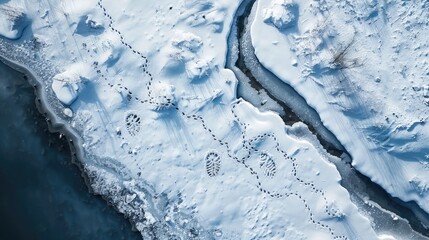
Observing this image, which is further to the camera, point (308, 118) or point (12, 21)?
point (308, 118)

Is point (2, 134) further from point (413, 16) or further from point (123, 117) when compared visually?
point (413, 16)

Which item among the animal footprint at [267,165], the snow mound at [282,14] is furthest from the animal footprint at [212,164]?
the snow mound at [282,14]

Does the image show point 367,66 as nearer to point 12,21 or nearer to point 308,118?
point 308,118

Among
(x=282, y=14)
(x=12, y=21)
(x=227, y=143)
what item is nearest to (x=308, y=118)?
(x=227, y=143)

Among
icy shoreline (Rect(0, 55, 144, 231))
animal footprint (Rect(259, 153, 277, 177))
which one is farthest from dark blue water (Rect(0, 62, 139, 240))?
animal footprint (Rect(259, 153, 277, 177))

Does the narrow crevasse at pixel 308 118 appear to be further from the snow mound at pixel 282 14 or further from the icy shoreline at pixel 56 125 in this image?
the icy shoreline at pixel 56 125

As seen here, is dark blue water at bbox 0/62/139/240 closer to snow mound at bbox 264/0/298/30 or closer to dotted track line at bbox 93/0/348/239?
dotted track line at bbox 93/0/348/239
